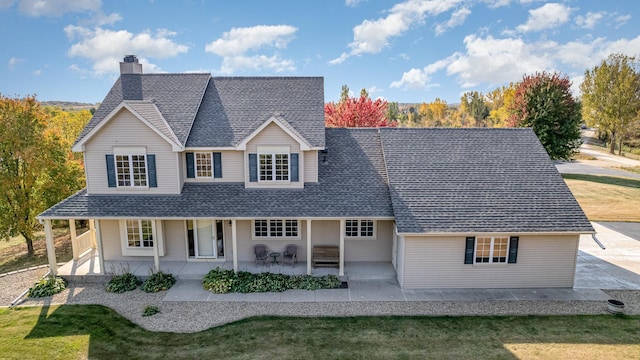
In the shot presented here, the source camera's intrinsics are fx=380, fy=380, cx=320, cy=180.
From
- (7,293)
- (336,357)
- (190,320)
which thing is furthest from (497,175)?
(7,293)

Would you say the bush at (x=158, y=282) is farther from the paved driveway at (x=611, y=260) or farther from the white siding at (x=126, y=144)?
the paved driveway at (x=611, y=260)

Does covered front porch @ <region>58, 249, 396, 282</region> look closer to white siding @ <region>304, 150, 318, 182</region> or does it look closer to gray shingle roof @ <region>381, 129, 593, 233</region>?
gray shingle roof @ <region>381, 129, 593, 233</region>

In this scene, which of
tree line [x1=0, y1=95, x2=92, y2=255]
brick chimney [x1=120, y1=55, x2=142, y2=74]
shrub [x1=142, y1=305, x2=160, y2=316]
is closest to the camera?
shrub [x1=142, y1=305, x2=160, y2=316]

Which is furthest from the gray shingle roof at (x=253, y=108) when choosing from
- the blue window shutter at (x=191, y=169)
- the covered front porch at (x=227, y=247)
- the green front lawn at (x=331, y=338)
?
the green front lawn at (x=331, y=338)

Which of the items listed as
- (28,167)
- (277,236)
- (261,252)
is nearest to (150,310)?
(261,252)

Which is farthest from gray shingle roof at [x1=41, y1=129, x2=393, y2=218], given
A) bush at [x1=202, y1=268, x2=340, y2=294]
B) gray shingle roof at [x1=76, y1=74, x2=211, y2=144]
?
gray shingle roof at [x1=76, y1=74, x2=211, y2=144]

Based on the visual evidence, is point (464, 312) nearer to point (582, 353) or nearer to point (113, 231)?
point (582, 353)
